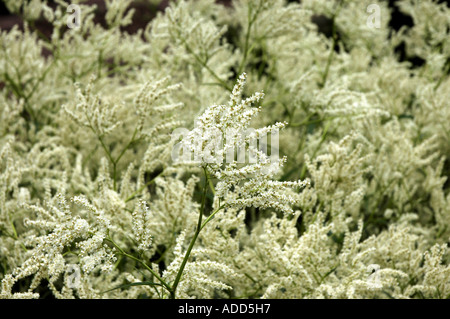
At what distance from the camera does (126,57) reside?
2361mm

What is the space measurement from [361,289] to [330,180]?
0.34 metres

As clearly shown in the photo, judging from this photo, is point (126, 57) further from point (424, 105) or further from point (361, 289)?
point (361, 289)

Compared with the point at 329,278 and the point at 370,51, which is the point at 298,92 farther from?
the point at 370,51

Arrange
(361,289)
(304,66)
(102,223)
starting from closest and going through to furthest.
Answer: (102,223), (361,289), (304,66)

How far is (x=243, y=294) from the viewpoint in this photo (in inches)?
51.2

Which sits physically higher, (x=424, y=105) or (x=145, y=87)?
(x=145, y=87)

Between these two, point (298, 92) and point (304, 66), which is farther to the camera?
point (304, 66)

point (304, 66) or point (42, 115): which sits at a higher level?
point (304, 66)

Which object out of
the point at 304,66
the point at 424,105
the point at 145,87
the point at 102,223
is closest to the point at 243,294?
the point at 102,223

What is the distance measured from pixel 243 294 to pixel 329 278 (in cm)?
27
